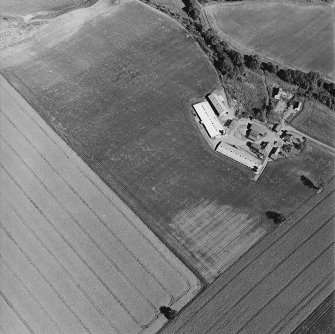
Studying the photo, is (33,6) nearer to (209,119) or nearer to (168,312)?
(209,119)

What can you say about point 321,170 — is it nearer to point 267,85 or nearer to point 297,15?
point 267,85

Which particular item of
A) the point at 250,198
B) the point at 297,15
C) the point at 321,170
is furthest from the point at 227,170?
the point at 297,15

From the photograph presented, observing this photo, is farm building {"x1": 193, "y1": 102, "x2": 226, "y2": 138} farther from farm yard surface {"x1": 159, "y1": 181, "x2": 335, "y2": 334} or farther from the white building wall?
farm yard surface {"x1": 159, "y1": 181, "x2": 335, "y2": 334}

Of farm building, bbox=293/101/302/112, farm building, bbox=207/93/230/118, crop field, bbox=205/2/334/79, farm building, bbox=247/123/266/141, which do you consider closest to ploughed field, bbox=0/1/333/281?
farm building, bbox=207/93/230/118

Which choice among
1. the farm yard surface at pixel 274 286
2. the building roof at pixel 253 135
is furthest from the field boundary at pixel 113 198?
the building roof at pixel 253 135

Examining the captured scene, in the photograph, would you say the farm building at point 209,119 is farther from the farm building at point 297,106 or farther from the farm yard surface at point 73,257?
the farm yard surface at point 73,257
